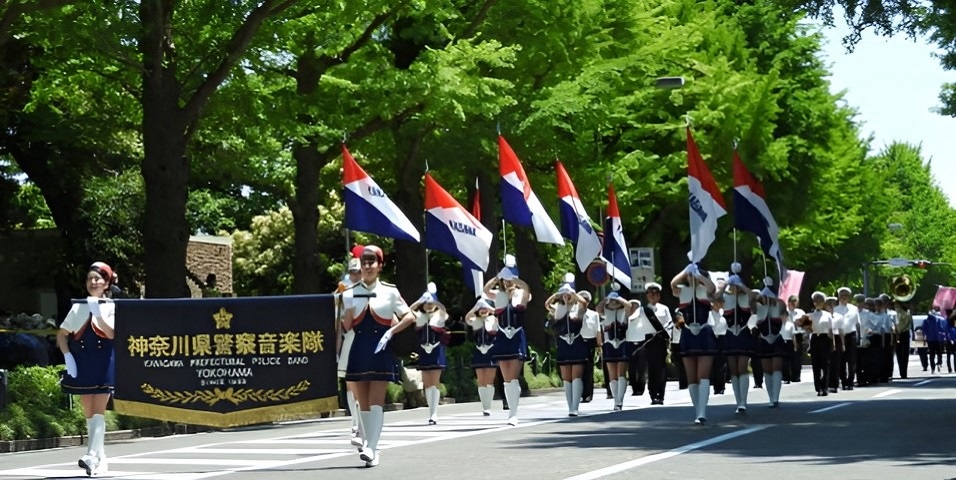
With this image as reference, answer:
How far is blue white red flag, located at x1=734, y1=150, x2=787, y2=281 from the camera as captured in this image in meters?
26.4

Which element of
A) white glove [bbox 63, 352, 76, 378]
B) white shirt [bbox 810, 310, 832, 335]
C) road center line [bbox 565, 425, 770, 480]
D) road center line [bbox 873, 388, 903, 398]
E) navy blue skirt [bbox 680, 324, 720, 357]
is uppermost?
white shirt [bbox 810, 310, 832, 335]

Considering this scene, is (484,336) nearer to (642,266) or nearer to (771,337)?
(771,337)

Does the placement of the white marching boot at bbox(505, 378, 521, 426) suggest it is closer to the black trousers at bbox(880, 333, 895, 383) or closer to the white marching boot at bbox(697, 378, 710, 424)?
the white marching boot at bbox(697, 378, 710, 424)

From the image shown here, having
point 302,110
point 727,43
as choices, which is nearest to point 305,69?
point 302,110

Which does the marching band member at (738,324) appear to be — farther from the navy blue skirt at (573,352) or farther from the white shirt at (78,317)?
the white shirt at (78,317)

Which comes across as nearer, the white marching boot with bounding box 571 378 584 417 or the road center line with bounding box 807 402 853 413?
the road center line with bounding box 807 402 853 413

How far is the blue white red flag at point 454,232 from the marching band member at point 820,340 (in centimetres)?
749

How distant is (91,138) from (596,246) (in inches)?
440

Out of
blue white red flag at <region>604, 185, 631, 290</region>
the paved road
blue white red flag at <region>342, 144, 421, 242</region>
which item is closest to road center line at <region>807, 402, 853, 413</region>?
the paved road

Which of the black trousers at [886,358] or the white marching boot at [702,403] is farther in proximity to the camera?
the black trousers at [886,358]

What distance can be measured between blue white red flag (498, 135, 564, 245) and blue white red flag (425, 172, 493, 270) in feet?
5.01

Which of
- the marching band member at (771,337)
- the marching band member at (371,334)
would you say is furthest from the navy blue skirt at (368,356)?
the marching band member at (771,337)

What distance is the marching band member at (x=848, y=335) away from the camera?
33844mm

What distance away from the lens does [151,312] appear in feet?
52.5
